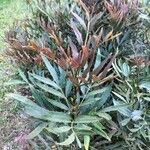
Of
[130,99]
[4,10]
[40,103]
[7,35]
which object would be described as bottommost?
[4,10]

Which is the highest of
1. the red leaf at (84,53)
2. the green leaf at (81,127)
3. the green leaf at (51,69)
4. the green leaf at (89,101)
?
the red leaf at (84,53)

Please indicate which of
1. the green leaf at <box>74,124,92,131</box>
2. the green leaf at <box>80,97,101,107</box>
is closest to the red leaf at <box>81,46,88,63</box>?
the green leaf at <box>80,97,101,107</box>

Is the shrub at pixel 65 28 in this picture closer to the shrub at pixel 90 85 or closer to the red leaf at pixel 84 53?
the shrub at pixel 90 85

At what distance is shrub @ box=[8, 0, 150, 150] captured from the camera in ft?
7.65

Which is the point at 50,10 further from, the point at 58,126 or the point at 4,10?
the point at 4,10

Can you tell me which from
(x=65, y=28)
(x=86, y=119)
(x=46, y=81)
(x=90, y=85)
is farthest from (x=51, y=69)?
(x=65, y=28)

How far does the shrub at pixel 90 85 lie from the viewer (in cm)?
233

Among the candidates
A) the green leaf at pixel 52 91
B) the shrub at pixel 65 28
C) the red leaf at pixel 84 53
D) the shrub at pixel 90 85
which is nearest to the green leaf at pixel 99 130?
the shrub at pixel 90 85

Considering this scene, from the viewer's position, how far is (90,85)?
Result: 235 cm

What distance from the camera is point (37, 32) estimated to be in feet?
10.3

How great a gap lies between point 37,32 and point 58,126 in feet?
3.17

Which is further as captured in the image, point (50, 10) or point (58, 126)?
point (50, 10)

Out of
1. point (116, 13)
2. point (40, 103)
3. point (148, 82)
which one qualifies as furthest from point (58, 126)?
point (116, 13)

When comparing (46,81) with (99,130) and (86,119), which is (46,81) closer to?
(86,119)
